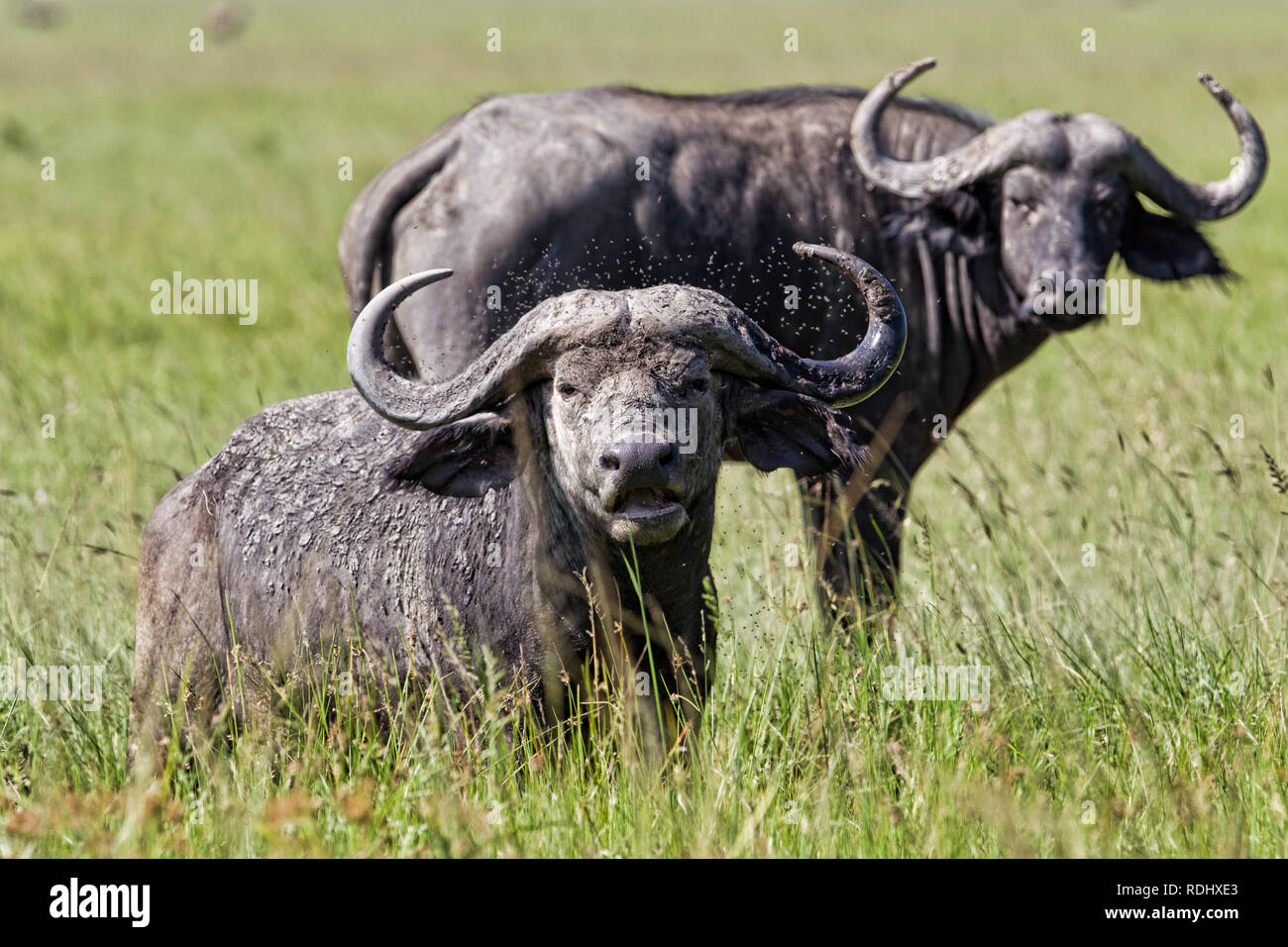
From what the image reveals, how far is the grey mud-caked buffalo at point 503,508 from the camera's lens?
4.09 m

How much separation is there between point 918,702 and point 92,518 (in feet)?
13.9

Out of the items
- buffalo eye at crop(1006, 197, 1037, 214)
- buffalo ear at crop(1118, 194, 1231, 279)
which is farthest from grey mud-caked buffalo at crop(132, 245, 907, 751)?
buffalo ear at crop(1118, 194, 1231, 279)

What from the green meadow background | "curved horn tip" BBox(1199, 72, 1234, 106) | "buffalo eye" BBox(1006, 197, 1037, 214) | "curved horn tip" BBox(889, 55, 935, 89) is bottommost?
the green meadow background

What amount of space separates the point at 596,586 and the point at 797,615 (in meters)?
0.64

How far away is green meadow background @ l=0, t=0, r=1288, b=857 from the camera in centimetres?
378

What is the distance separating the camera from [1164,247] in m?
7.38

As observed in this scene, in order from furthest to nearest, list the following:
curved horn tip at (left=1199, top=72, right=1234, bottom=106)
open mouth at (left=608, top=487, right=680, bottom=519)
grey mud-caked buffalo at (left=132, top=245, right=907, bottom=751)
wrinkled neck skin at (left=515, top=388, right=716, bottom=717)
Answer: curved horn tip at (left=1199, top=72, right=1234, bottom=106), wrinkled neck skin at (left=515, top=388, right=716, bottom=717), grey mud-caked buffalo at (left=132, top=245, right=907, bottom=751), open mouth at (left=608, top=487, right=680, bottom=519)

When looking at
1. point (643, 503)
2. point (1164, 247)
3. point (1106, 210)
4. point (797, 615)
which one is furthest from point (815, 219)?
point (643, 503)

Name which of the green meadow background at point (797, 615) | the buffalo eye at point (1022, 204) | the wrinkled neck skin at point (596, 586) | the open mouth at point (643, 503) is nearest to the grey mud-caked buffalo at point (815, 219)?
the buffalo eye at point (1022, 204)

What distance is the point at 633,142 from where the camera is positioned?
6.48m

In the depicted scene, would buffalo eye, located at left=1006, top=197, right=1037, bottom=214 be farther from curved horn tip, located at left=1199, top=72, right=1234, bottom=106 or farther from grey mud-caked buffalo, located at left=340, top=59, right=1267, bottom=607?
curved horn tip, located at left=1199, top=72, right=1234, bottom=106

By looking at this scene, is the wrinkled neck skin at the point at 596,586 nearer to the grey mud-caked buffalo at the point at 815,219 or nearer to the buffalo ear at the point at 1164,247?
the grey mud-caked buffalo at the point at 815,219

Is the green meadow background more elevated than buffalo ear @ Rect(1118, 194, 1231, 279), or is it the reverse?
Result: buffalo ear @ Rect(1118, 194, 1231, 279)

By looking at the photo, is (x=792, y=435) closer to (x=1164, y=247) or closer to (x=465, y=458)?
(x=465, y=458)
